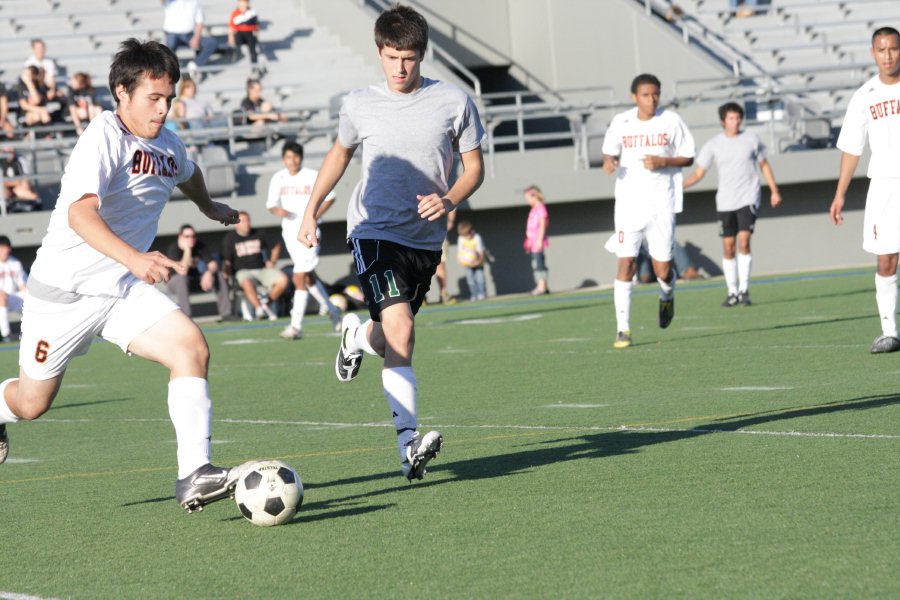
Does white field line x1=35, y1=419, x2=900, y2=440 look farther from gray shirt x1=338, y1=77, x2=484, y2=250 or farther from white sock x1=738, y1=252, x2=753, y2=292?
white sock x1=738, y1=252, x2=753, y2=292

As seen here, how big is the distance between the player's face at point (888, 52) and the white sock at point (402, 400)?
5.64 m

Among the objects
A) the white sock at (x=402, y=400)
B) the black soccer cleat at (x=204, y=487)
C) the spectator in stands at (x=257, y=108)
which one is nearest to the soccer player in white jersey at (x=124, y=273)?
the black soccer cleat at (x=204, y=487)

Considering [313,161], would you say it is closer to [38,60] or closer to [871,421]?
[38,60]

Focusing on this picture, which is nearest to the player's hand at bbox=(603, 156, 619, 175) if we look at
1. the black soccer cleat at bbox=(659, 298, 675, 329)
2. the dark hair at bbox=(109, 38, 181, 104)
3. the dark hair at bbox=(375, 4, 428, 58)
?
the black soccer cleat at bbox=(659, 298, 675, 329)

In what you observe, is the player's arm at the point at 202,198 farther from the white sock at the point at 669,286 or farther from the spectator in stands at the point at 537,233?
the spectator in stands at the point at 537,233

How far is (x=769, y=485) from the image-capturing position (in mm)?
5762

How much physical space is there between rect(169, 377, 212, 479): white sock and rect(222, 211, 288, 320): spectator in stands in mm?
17071

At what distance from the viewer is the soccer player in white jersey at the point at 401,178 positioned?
669cm

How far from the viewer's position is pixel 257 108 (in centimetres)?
2631

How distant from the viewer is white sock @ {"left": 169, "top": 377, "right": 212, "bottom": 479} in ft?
18.7

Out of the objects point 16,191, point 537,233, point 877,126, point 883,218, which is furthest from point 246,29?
point 883,218

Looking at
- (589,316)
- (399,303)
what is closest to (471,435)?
(399,303)

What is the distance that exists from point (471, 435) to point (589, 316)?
410 inches

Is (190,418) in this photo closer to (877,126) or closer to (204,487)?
(204,487)
